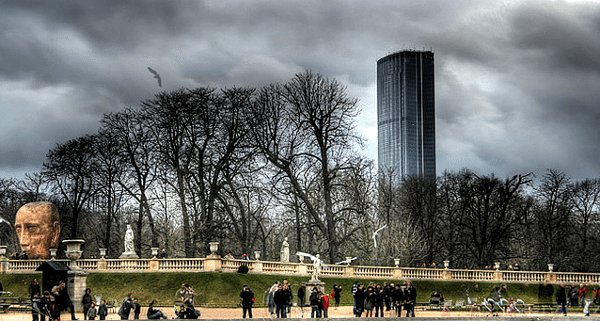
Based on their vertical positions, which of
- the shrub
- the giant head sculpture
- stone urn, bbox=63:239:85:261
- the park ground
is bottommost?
the park ground

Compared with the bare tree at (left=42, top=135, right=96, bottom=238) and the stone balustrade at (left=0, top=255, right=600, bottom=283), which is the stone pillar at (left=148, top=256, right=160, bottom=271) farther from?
the bare tree at (left=42, top=135, right=96, bottom=238)

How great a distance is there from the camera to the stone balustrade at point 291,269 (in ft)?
161

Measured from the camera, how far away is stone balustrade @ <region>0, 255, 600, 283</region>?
4906 cm

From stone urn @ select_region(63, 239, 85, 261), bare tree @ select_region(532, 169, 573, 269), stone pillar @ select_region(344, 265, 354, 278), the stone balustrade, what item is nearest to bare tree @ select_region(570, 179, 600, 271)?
bare tree @ select_region(532, 169, 573, 269)

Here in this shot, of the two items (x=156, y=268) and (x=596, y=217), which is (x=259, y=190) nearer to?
(x=156, y=268)

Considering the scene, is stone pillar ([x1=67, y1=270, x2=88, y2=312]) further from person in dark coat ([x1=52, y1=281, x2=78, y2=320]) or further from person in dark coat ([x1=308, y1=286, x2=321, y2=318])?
person in dark coat ([x1=308, y1=286, x2=321, y2=318])

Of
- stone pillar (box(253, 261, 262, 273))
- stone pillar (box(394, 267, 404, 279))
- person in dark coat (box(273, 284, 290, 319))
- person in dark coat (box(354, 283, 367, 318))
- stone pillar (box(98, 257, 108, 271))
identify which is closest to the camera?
person in dark coat (box(273, 284, 290, 319))

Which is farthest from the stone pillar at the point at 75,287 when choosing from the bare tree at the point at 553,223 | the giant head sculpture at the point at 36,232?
the bare tree at the point at 553,223

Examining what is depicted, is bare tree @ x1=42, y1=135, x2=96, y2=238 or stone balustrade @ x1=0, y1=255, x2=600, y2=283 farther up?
bare tree @ x1=42, y1=135, x2=96, y2=238

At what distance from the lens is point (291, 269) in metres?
51.7

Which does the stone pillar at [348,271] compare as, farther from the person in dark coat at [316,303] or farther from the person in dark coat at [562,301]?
the person in dark coat at [316,303]

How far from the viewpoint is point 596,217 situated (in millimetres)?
80625

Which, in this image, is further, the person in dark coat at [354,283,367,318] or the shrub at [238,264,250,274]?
the shrub at [238,264,250,274]

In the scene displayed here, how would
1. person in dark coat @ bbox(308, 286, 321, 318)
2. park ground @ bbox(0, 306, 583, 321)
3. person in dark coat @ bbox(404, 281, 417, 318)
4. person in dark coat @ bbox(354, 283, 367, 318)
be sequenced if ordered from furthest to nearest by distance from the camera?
park ground @ bbox(0, 306, 583, 321)
person in dark coat @ bbox(404, 281, 417, 318)
person in dark coat @ bbox(354, 283, 367, 318)
person in dark coat @ bbox(308, 286, 321, 318)
